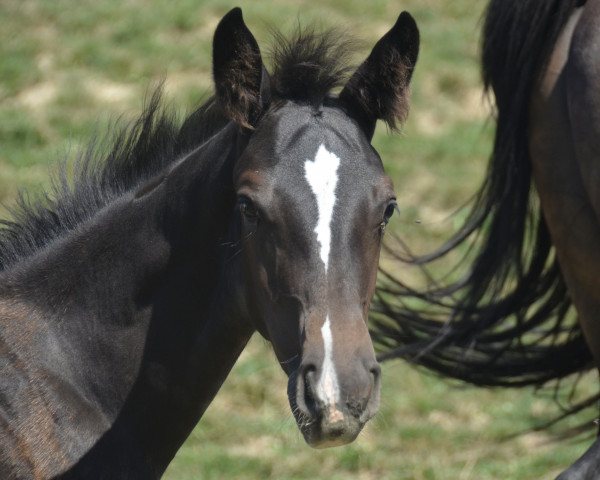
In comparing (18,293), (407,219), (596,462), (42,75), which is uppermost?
(18,293)

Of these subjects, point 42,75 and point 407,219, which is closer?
point 407,219

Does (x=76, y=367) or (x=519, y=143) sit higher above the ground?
(x=519, y=143)

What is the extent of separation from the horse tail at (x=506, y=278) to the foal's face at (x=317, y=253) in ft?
3.78

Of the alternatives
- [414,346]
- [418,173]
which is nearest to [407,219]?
[418,173]

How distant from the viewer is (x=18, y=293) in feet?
9.53

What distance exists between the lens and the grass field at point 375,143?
17.1 ft

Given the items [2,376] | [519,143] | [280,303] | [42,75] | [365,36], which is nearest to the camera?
[280,303]

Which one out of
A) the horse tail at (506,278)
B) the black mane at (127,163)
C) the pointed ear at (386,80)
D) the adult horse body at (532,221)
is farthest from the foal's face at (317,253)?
the horse tail at (506,278)

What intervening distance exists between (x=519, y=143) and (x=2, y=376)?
2.05 metres

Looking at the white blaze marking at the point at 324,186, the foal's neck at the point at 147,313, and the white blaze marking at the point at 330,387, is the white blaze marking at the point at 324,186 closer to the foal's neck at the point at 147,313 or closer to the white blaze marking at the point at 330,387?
the white blaze marking at the point at 330,387

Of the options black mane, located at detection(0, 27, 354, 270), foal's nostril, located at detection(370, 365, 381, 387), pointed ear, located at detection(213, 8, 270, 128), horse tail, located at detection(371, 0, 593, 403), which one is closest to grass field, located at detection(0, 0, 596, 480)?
horse tail, located at detection(371, 0, 593, 403)

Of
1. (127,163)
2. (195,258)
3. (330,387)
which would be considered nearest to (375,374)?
(330,387)

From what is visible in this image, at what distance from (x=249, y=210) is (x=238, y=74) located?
42 cm

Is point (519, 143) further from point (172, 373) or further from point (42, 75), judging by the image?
point (42, 75)
